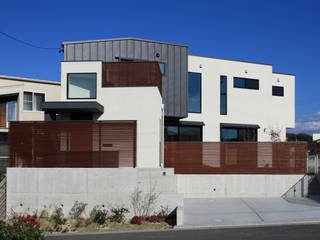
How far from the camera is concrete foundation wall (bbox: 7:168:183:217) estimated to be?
39.5 feet

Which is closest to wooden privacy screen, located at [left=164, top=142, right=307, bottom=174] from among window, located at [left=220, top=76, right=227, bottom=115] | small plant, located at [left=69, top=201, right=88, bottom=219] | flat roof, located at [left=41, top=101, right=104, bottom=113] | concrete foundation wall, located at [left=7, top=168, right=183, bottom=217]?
concrete foundation wall, located at [left=7, top=168, right=183, bottom=217]

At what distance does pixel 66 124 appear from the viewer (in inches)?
491

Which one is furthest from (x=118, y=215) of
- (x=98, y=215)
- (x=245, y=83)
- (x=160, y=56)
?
(x=245, y=83)

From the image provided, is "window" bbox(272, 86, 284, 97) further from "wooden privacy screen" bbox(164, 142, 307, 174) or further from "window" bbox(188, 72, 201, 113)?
"wooden privacy screen" bbox(164, 142, 307, 174)

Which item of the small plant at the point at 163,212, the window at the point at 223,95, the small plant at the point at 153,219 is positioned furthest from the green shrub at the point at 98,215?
the window at the point at 223,95

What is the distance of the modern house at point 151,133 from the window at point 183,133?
0.21 ft

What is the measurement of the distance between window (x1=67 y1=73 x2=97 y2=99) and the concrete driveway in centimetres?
616

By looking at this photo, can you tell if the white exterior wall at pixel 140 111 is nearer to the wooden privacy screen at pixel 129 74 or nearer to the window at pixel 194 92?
the wooden privacy screen at pixel 129 74

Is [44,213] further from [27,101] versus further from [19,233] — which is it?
[27,101]

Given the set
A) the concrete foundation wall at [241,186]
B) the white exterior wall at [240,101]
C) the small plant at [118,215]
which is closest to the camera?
the small plant at [118,215]

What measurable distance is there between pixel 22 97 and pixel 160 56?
10.7m

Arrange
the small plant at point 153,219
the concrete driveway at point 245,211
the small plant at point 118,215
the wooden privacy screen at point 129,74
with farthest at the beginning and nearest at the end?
1. the wooden privacy screen at point 129,74
2. the small plant at point 118,215
3. the small plant at point 153,219
4. the concrete driveway at point 245,211

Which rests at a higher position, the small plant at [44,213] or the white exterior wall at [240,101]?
the white exterior wall at [240,101]

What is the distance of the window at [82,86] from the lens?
1477 cm
